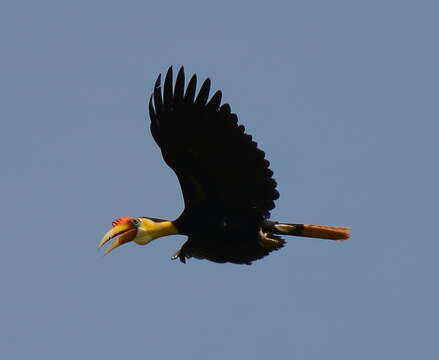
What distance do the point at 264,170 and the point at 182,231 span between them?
190 cm

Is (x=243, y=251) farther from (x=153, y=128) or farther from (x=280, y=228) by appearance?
(x=153, y=128)

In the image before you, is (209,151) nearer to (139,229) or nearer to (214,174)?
(214,174)

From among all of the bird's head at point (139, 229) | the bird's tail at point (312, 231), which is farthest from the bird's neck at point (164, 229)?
the bird's tail at point (312, 231)

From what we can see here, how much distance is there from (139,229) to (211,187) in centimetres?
149

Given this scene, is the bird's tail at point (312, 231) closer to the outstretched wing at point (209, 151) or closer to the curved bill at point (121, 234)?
the outstretched wing at point (209, 151)

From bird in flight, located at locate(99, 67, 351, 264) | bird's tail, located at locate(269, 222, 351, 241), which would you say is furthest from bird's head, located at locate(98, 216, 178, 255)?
bird's tail, located at locate(269, 222, 351, 241)

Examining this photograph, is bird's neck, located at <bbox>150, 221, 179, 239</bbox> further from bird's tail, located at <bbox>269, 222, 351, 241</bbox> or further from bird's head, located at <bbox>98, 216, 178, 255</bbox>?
bird's tail, located at <bbox>269, 222, 351, 241</bbox>

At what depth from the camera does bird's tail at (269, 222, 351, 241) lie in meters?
29.8

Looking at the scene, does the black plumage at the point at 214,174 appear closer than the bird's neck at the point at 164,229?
Yes

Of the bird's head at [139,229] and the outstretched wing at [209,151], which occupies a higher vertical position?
the outstretched wing at [209,151]

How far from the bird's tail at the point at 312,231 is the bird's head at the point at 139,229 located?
5.86 ft

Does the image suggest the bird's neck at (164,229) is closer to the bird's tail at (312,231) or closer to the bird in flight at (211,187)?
the bird in flight at (211,187)

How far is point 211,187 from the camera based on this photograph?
29.5m

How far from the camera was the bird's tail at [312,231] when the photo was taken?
1175 inches
